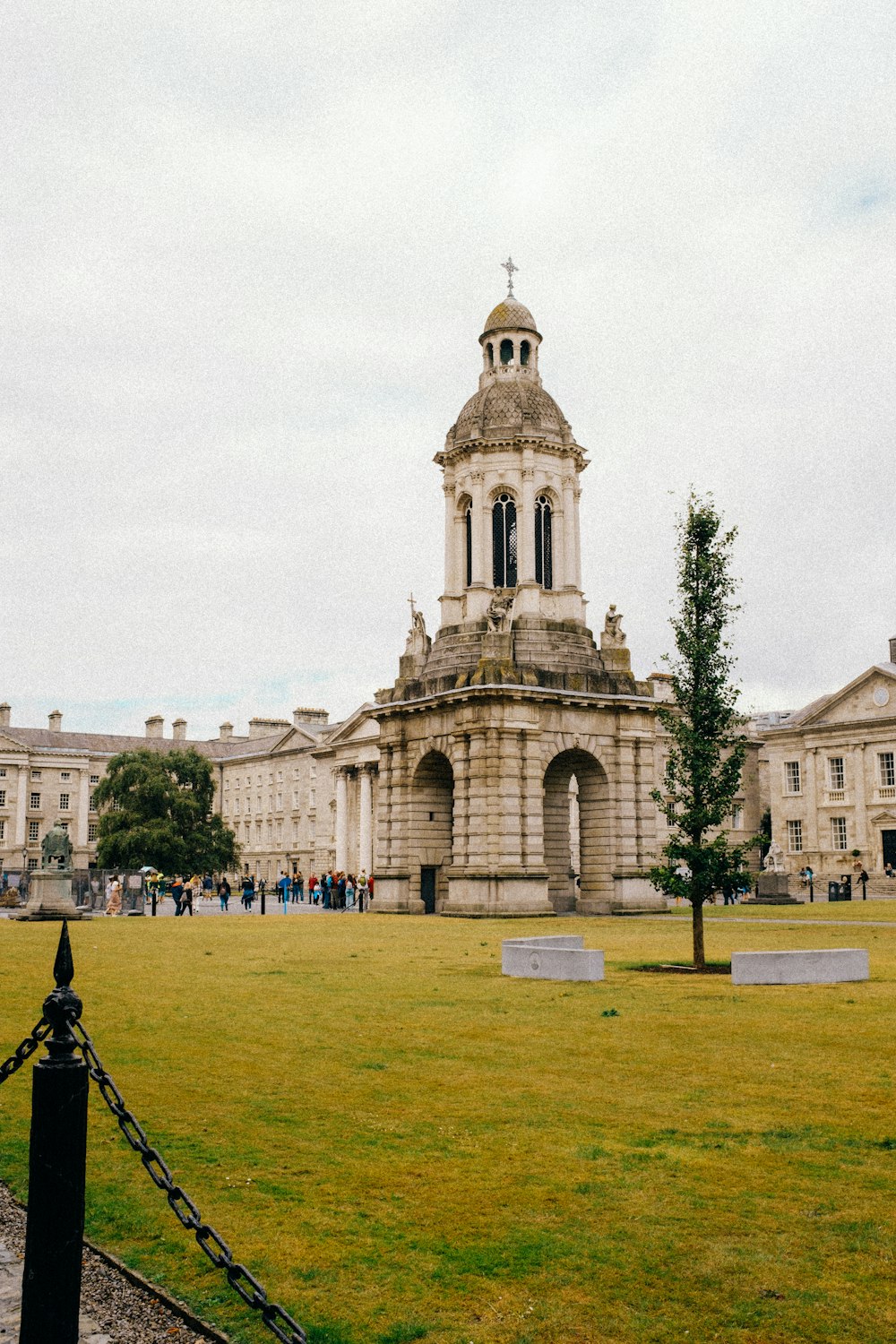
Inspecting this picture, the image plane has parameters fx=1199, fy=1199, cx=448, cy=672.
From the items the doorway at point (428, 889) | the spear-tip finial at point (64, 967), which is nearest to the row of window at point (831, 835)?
the doorway at point (428, 889)

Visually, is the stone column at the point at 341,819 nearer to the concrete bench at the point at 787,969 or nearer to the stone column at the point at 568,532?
the stone column at the point at 568,532

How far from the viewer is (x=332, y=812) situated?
96.6 m

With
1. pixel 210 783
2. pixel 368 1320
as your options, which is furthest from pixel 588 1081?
pixel 210 783

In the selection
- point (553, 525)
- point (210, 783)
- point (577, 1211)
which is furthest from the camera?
point (210, 783)

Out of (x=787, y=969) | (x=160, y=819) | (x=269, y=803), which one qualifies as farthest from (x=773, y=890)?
(x=269, y=803)

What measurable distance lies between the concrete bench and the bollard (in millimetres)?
14322

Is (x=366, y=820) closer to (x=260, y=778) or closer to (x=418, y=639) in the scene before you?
(x=260, y=778)

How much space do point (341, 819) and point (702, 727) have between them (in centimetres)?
6633

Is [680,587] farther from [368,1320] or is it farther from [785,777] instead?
[785,777]

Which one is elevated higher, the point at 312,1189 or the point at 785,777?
the point at 785,777

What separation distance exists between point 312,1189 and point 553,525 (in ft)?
134

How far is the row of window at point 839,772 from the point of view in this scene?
73938 millimetres

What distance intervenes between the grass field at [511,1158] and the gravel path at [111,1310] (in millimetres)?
147

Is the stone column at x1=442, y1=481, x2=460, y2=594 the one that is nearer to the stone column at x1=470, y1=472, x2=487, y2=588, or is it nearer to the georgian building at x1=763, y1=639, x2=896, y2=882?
the stone column at x1=470, y1=472, x2=487, y2=588
